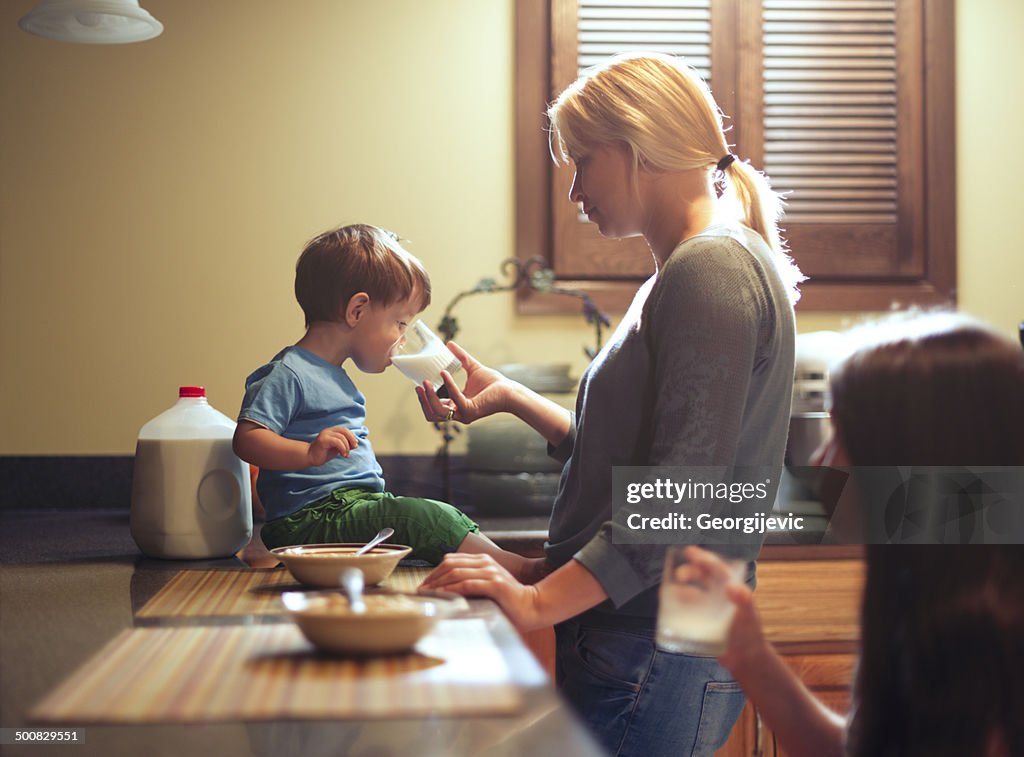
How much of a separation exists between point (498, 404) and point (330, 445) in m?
0.27

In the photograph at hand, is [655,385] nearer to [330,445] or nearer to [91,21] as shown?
[330,445]

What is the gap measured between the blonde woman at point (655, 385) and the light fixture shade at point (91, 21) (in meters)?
0.99

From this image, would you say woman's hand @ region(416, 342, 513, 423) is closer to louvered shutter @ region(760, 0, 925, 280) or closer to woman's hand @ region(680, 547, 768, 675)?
woman's hand @ region(680, 547, 768, 675)

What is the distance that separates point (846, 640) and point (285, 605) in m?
1.28

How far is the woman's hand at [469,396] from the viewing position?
4.51ft

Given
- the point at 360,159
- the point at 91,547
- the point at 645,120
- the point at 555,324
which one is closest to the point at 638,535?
the point at 645,120

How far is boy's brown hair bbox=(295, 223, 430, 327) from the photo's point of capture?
1433mm

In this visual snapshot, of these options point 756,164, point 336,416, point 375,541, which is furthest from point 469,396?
point 756,164

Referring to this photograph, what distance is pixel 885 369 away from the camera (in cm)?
90

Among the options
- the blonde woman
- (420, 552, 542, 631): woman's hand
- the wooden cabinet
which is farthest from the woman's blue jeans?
the wooden cabinet

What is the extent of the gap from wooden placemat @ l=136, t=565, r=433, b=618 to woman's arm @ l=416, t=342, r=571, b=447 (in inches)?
9.0

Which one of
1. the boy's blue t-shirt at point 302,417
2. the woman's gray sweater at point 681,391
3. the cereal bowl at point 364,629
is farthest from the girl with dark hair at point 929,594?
the boy's blue t-shirt at point 302,417

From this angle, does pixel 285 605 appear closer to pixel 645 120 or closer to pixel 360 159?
pixel 645 120

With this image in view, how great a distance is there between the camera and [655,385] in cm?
113
